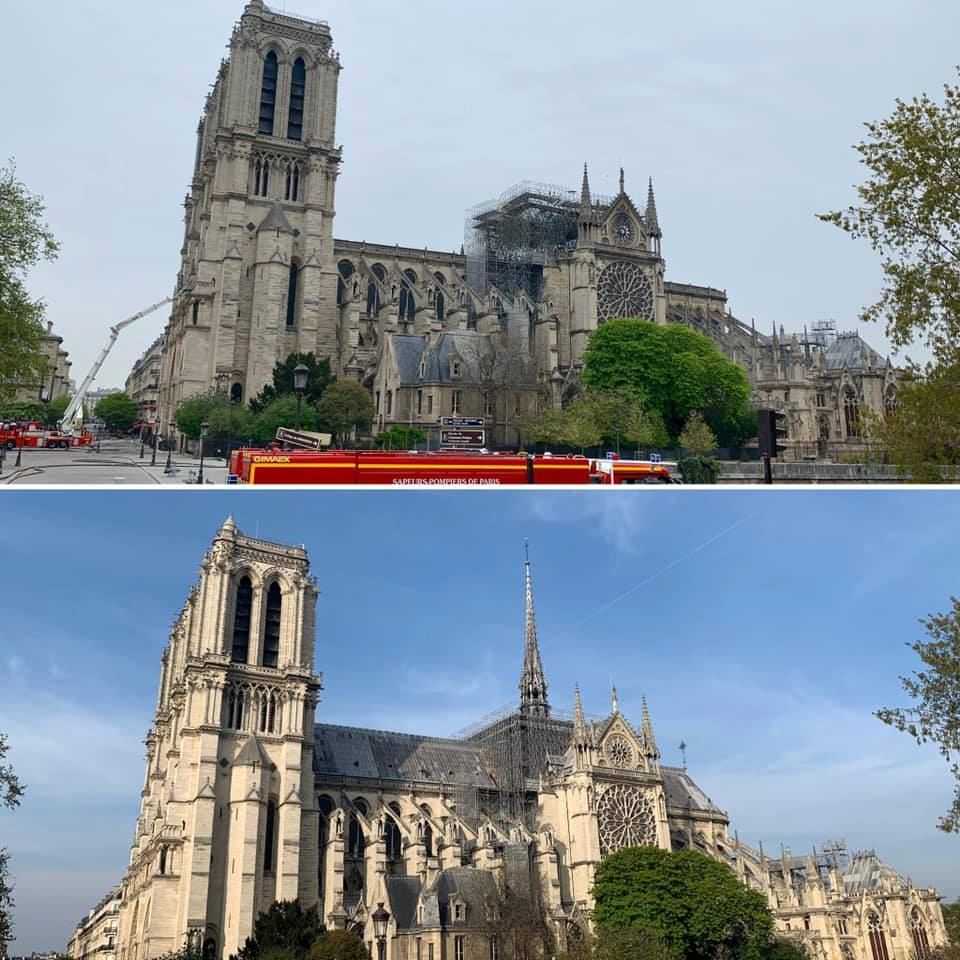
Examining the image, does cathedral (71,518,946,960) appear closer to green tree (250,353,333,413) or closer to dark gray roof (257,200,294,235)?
green tree (250,353,333,413)

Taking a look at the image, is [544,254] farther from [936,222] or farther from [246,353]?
[936,222]

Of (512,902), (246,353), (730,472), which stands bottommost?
(512,902)

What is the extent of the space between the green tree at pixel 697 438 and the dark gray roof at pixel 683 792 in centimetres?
2044

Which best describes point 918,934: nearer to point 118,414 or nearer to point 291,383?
point 291,383

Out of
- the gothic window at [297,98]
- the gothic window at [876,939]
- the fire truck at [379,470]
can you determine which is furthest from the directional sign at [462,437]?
the gothic window at [297,98]

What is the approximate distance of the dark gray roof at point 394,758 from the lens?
5219cm

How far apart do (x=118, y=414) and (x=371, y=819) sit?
232 feet

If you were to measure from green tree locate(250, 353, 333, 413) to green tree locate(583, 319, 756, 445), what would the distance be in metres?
18.3

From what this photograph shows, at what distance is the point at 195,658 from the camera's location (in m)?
45.8

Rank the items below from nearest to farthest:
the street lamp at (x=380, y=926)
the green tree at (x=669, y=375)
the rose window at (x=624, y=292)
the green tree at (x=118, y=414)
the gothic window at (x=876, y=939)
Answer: the street lamp at (x=380, y=926) < the gothic window at (x=876, y=939) < the green tree at (x=669, y=375) < the rose window at (x=624, y=292) < the green tree at (x=118, y=414)

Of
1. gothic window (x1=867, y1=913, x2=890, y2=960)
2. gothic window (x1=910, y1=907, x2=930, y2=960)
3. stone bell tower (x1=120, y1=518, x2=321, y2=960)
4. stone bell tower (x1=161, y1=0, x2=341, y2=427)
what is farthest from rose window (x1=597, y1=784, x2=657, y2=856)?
stone bell tower (x1=161, y1=0, x2=341, y2=427)

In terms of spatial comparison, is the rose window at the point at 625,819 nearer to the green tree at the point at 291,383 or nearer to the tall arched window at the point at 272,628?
the tall arched window at the point at 272,628

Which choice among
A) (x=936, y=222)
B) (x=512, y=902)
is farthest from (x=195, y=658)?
A: (x=936, y=222)

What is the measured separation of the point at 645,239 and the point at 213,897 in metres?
66.7
